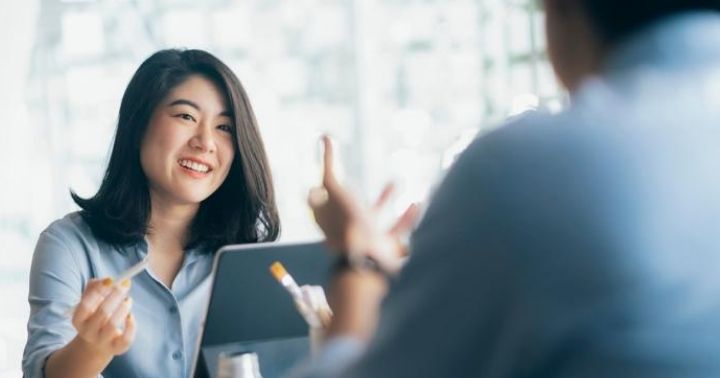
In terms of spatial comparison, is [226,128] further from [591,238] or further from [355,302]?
[591,238]

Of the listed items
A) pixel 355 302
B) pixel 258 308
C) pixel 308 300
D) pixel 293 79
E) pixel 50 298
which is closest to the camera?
pixel 355 302

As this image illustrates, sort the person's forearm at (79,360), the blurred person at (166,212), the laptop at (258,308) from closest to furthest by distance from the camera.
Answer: the laptop at (258,308) < the person's forearm at (79,360) < the blurred person at (166,212)

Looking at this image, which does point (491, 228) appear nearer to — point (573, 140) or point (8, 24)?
point (573, 140)

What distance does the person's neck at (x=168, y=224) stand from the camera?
205cm

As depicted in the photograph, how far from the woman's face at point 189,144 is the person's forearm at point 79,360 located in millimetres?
491

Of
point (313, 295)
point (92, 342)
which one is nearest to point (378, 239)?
point (313, 295)

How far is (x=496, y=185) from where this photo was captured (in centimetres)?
60

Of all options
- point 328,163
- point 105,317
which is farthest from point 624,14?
point 105,317

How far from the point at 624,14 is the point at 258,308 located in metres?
0.94

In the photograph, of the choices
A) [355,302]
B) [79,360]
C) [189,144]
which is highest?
[189,144]

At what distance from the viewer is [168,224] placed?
6.81ft

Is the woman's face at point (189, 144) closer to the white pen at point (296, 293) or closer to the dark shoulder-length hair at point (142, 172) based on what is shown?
the dark shoulder-length hair at point (142, 172)

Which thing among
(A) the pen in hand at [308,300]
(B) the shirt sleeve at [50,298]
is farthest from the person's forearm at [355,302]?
(B) the shirt sleeve at [50,298]

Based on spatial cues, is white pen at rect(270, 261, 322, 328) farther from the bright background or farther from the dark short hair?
the bright background
